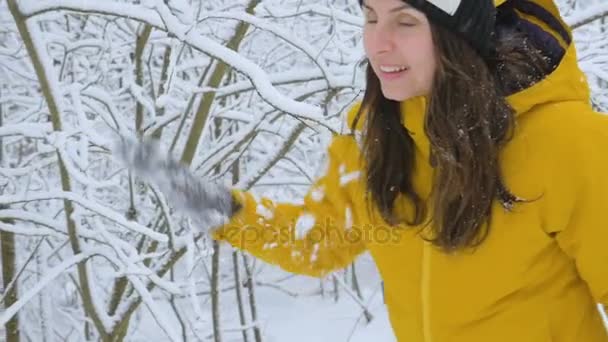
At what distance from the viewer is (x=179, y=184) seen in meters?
1.53

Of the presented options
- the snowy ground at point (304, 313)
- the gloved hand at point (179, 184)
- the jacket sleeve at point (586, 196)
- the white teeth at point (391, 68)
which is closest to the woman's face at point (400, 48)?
the white teeth at point (391, 68)

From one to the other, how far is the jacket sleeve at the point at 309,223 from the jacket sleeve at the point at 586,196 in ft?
1.66

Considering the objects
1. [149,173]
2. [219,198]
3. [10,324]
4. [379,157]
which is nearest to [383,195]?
[379,157]

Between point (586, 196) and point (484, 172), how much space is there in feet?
0.61

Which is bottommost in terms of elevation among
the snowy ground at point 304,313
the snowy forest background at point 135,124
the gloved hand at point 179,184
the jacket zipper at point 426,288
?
the snowy ground at point 304,313

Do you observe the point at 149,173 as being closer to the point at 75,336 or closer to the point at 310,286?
the point at 75,336

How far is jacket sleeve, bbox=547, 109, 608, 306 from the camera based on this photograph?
126cm

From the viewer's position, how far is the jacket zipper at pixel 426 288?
1479mm

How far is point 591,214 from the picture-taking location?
1.28m

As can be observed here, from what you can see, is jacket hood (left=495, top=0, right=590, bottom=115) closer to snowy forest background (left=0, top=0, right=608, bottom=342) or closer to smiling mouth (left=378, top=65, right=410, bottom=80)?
smiling mouth (left=378, top=65, right=410, bottom=80)

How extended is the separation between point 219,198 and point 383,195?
0.37 metres

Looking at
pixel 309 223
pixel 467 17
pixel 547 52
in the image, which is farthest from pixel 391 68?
pixel 309 223

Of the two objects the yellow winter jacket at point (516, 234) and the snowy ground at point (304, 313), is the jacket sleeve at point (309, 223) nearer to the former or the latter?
the yellow winter jacket at point (516, 234)

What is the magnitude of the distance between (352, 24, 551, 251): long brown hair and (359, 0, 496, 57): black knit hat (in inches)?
0.6
